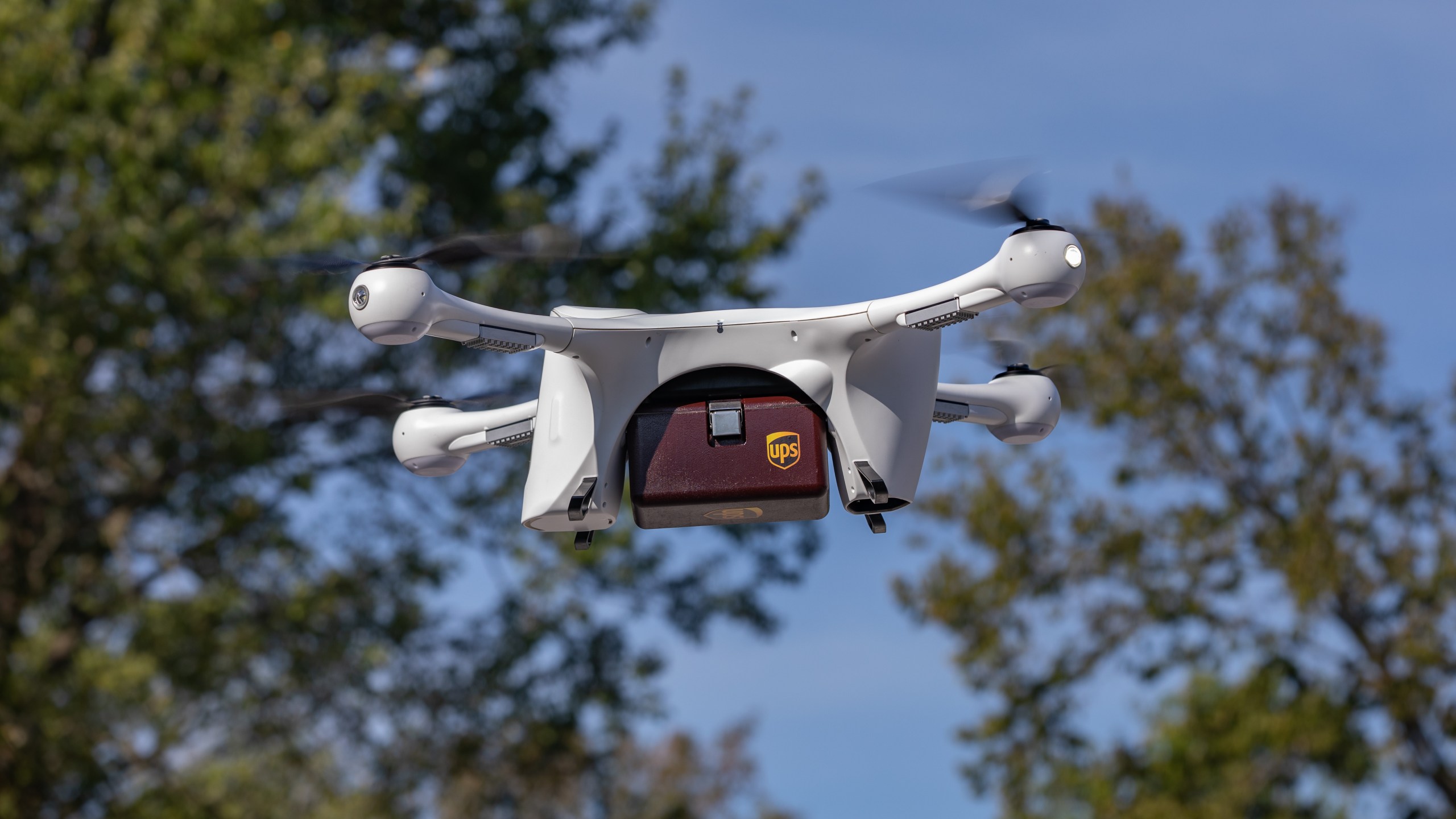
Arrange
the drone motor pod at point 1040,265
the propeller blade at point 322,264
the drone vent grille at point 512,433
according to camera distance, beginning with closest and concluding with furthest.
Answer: the drone motor pod at point 1040,265 < the propeller blade at point 322,264 < the drone vent grille at point 512,433

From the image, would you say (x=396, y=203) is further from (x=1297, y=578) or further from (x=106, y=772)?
(x=1297, y=578)

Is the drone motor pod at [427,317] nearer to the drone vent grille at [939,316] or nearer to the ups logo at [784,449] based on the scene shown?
the ups logo at [784,449]

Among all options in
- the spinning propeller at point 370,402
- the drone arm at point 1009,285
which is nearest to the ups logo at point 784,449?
the drone arm at point 1009,285

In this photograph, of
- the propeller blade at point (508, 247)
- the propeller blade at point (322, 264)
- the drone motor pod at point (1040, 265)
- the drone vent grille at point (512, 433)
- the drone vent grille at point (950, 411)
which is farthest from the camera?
the drone vent grille at point (950, 411)

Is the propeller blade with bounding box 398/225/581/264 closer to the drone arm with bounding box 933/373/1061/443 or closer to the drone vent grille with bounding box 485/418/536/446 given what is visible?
the drone vent grille with bounding box 485/418/536/446

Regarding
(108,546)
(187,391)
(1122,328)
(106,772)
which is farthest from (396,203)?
(1122,328)

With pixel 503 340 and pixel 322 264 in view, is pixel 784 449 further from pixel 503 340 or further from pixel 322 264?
pixel 322 264

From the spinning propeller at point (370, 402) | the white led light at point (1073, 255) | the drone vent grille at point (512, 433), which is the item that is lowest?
the drone vent grille at point (512, 433)

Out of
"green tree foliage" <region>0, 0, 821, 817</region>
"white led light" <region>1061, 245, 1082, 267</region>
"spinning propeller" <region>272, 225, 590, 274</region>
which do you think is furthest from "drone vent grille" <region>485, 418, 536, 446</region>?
"green tree foliage" <region>0, 0, 821, 817</region>
